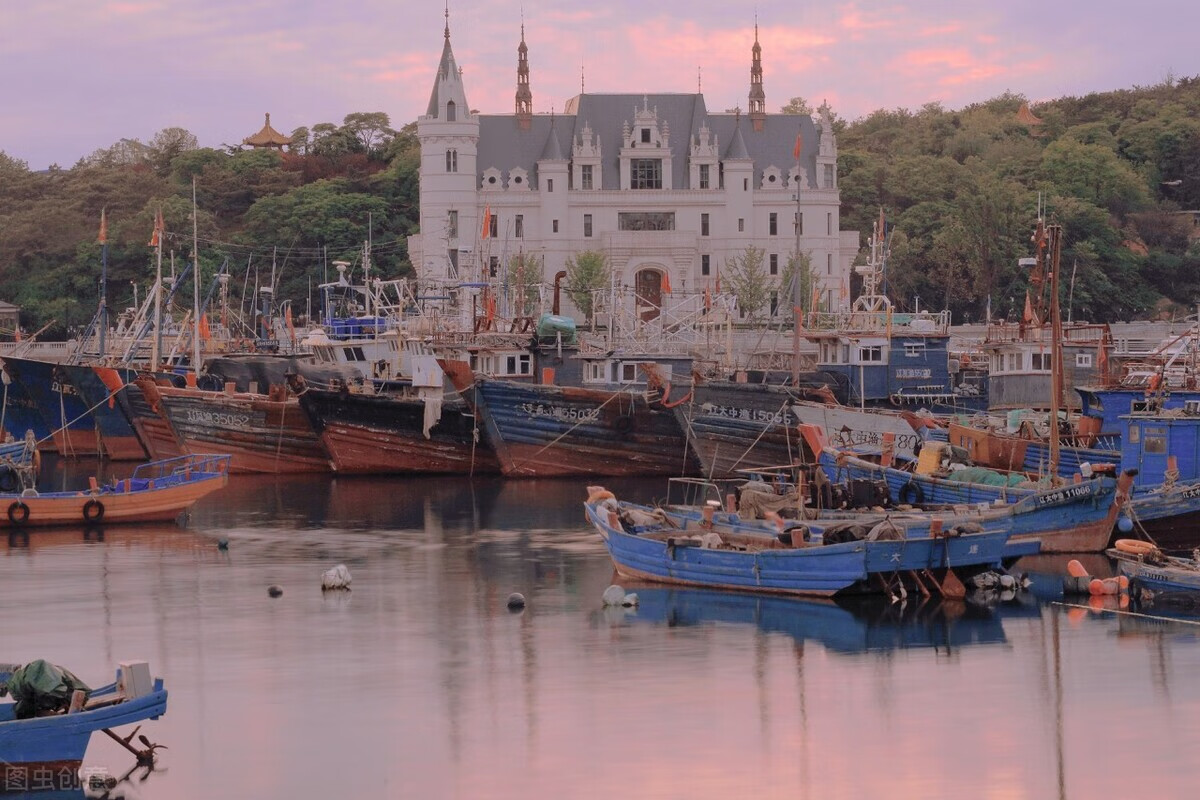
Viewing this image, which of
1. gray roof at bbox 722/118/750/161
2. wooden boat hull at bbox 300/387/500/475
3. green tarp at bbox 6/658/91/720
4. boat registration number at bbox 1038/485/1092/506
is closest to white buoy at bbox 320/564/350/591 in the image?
boat registration number at bbox 1038/485/1092/506

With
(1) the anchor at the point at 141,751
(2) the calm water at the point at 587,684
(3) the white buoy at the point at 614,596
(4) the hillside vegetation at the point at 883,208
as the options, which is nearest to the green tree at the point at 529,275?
(4) the hillside vegetation at the point at 883,208

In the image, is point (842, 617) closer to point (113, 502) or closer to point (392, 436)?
point (113, 502)

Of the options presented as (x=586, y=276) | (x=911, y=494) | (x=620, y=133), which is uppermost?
(x=620, y=133)

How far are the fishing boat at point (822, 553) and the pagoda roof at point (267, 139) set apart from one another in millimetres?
121303

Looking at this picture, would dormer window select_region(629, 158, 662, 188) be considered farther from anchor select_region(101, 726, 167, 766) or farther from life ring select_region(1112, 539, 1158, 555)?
anchor select_region(101, 726, 167, 766)

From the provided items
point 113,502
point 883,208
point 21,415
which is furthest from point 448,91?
point 113,502

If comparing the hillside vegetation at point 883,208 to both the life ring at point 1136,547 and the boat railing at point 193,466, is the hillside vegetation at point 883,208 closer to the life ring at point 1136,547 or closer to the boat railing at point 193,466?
the boat railing at point 193,466

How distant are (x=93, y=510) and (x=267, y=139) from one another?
11075 cm

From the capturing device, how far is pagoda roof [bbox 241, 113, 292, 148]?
154 meters

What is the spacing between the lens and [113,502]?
154ft

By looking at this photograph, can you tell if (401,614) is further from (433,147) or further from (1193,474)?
(433,147)

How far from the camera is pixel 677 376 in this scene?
195ft

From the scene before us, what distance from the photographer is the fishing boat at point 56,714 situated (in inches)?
918

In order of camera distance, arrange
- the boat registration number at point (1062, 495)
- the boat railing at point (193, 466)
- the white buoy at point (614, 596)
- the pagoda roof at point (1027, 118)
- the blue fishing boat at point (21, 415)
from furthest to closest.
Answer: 1. the pagoda roof at point (1027, 118)
2. the blue fishing boat at point (21, 415)
3. the boat railing at point (193, 466)
4. the boat registration number at point (1062, 495)
5. the white buoy at point (614, 596)
